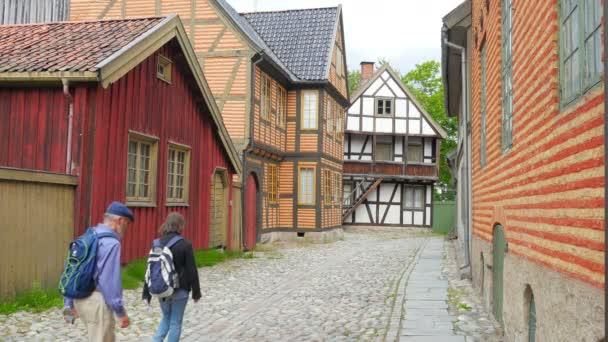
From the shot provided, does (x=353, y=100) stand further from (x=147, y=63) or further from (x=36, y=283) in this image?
(x=36, y=283)

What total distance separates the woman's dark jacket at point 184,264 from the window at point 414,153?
1157 inches

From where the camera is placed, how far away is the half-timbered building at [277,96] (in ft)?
64.1

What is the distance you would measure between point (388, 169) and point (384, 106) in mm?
3315

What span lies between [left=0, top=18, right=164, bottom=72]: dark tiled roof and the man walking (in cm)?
589

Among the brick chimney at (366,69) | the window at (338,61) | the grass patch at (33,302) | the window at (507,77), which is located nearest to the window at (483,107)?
the window at (507,77)

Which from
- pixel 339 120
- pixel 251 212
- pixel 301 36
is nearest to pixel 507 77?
pixel 251 212

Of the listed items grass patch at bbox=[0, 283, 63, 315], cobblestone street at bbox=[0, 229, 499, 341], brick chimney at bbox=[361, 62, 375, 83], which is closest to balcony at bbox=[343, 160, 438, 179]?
brick chimney at bbox=[361, 62, 375, 83]

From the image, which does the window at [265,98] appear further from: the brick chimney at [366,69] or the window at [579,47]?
the brick chimney at [366,69]

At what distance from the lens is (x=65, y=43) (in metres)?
11.2

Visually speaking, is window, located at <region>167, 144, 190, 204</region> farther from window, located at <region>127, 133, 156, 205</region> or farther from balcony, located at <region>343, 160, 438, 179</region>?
balcony, located at <region>343, 160, 438, 179</region>

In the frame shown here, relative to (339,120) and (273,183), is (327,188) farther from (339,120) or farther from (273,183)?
(339,120)

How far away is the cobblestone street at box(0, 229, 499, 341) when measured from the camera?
716 cm

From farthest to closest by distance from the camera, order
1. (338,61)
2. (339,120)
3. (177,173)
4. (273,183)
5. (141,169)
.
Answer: (339,120) → (338,61) → (273,183) → (177,173) → (141,169)

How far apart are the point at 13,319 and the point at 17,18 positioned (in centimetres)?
1587
